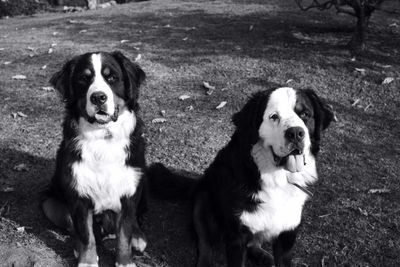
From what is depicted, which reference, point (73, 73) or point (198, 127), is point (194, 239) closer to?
point (73, 73)

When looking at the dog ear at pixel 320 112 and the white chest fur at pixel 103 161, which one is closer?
the dog ear at pixel 320 112

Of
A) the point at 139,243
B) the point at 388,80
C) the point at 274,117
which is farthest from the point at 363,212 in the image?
the point at 388,80

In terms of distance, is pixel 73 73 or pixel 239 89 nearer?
pixel 73 73

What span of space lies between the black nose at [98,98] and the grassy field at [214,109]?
4.70 feet

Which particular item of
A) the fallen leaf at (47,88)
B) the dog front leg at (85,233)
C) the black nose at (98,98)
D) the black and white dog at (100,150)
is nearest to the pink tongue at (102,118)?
the black and white dog at (100,150)

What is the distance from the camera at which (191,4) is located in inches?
543

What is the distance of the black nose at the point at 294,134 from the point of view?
312cm

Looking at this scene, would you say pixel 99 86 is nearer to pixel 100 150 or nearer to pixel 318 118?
pixel 100 150

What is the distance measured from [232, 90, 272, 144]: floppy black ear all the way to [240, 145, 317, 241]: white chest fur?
0.11m

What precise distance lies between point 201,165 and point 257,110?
7.12 feet

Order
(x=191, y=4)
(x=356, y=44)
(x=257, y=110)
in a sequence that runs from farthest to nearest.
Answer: (x=191, y=4), (x=356, y=44), (x=257, y=110)

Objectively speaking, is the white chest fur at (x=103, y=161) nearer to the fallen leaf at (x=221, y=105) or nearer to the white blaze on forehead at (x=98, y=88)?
the white blaze on forehead at (x=98, y=88)

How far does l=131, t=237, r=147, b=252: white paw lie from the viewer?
4.12 meters

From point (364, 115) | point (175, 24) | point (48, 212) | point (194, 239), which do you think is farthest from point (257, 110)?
point (175, 24)
